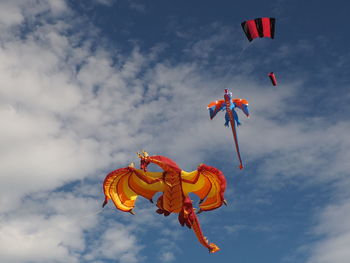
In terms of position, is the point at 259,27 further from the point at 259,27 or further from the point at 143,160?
the point at 143,160

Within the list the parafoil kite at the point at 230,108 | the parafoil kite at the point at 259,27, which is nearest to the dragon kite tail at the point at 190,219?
the parafoil kite at the point at 230,108

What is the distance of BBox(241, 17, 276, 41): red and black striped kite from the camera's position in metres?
24.7

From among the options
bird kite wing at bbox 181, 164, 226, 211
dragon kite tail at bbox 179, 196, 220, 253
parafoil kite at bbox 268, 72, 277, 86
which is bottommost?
dragon kite tail at bbox 179, 196, 220, 253

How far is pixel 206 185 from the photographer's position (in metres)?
25.1

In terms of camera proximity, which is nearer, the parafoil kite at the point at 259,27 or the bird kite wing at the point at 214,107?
the parafoil kite at the point at 259,27

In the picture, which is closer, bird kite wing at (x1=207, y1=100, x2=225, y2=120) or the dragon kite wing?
the dragon kite wing

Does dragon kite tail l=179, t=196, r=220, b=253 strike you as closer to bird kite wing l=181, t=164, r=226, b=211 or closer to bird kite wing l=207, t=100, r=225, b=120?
bird kite wing l=181, t=164, r=226, b=211

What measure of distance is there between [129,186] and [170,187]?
2.59 m

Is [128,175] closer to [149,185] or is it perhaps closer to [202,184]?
[149,185]

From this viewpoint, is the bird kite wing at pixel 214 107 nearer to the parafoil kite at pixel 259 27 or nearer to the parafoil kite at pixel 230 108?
the parafoil kite at pixel 230 108

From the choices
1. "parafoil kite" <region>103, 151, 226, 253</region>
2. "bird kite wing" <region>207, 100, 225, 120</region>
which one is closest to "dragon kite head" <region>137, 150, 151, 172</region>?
"parafoil kite" <region>103, 151, 226, 253</region>

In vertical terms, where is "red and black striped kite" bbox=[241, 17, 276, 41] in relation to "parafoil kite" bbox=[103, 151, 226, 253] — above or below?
above

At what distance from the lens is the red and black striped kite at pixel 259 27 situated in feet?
81.0

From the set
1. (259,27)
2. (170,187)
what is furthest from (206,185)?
(259,27)
